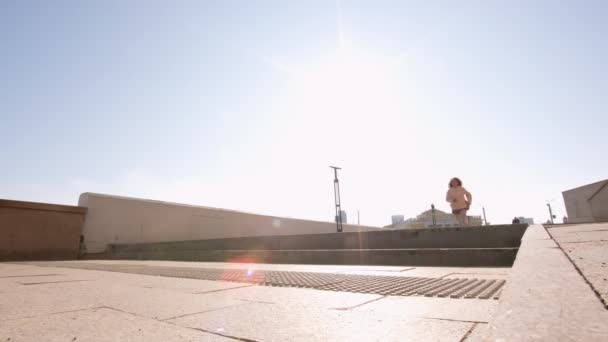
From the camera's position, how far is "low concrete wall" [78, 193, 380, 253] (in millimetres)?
11406

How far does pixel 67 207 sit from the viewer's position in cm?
1063

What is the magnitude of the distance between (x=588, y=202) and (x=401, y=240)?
62.8ft

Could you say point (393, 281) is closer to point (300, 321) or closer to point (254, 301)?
point (254, 301)

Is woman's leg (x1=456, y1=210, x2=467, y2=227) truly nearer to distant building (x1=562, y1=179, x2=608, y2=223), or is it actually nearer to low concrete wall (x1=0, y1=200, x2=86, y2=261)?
low concrete wall (x1=0, y1=200, x2=86, y2=261)

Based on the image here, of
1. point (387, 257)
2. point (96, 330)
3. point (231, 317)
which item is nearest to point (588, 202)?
point (387, 257)

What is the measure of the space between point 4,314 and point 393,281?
9.29 feet

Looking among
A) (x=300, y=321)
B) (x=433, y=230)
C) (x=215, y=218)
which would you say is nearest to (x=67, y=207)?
(x=215, y=218)

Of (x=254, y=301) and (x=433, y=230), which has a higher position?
(x=433, y=230)

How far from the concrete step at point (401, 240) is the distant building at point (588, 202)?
48.8 ft

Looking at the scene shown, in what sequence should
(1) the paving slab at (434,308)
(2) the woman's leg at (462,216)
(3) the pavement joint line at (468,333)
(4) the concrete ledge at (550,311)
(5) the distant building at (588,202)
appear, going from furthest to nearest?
(5) the distant building at (588,202)
(2) the woman's leg at (462,216)
(1) the paving slab at (434,308)
(3) the pavement joint line at (468,333)
(4) the concrete ledge at (550,311)

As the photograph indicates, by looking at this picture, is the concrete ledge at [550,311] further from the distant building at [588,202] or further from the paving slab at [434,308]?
the distant building at [588,202]

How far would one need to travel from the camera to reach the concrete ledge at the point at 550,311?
34.3 inches

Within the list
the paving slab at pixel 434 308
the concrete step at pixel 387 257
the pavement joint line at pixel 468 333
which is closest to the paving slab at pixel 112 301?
the paving slab at pixel 434 308

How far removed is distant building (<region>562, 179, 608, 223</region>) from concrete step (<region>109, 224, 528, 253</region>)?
48.8ft
